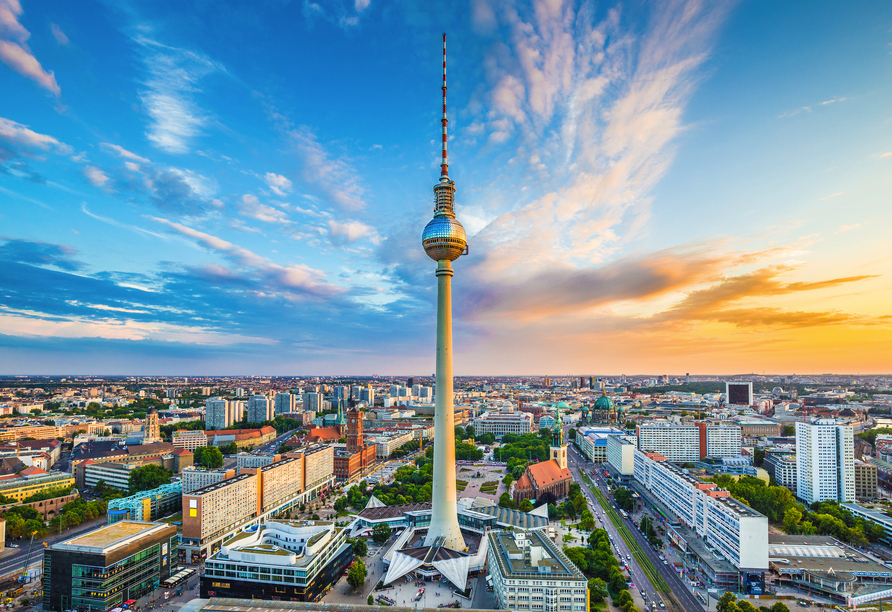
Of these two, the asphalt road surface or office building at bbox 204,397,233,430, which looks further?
office building at bbox 204,397,233,430

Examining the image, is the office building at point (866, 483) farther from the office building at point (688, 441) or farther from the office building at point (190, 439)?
the office building at point (190, 439)

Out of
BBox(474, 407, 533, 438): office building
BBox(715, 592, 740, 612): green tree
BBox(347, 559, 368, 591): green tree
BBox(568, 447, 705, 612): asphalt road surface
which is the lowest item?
BBox(474, 407, 533, 438): office building

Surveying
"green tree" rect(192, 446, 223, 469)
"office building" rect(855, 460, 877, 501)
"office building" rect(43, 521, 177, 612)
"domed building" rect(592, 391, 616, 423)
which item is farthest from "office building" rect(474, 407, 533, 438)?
"office building" rect(43, 521, 177, 612)

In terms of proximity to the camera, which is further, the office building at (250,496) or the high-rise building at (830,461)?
the high-rise building at (830,461)

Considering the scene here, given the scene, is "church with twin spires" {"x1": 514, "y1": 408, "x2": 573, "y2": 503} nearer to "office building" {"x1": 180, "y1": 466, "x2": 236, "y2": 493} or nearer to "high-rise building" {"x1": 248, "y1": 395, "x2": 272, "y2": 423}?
"office building" {"x1": 180, "y1": 466, "x2": 236, "y2": 493}

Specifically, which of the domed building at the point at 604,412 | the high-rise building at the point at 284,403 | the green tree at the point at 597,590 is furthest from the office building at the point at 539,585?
the high-rise building at the point at 284,403

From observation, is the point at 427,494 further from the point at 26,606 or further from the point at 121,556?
the point at 26,606

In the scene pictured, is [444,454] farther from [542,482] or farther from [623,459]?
[623,459]
